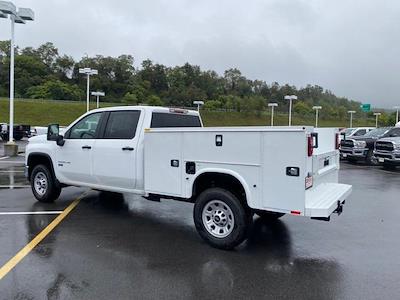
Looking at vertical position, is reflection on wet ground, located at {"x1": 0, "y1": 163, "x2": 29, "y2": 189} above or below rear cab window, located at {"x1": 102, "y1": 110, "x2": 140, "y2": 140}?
below

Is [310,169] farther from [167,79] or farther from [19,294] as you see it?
[167,79]

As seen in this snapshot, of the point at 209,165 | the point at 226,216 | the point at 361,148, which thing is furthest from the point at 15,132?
the point at 226,216

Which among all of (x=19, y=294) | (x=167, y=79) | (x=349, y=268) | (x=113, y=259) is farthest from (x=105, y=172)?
(x=167, y=79)

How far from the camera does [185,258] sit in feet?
17.5

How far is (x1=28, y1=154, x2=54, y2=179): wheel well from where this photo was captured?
835 centimetres

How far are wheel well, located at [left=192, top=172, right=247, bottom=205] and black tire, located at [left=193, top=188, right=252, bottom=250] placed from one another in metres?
0.13

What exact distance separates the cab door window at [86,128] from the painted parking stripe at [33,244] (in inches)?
56.6

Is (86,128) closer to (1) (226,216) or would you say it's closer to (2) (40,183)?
(2) (40,183)

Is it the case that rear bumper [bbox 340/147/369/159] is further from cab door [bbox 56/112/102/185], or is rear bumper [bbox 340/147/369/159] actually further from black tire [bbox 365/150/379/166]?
cab door [bbox 56/112/102/185]

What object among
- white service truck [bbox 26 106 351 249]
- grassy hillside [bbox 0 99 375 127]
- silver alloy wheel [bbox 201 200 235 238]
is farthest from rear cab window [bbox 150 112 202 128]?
grassy hillside [bbox 0 99 375 127]

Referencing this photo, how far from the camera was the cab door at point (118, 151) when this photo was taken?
22.2ft

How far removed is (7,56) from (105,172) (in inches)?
4810

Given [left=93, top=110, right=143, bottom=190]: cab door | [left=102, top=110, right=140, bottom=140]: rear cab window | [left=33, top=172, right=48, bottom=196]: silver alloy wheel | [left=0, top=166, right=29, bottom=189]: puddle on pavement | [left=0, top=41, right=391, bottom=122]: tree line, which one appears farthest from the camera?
[left=0, top=41, right=391, bottom=122]: tree line

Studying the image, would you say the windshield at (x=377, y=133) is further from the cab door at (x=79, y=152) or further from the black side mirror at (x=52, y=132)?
the black side mirror at (x=52, y=132)
